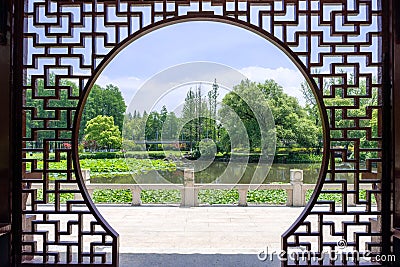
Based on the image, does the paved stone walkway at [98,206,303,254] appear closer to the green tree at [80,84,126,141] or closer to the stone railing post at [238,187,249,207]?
the stone railing post at [238,187,249,207]

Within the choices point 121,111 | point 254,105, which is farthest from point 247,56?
point 121,111

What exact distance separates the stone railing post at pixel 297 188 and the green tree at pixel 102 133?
18.6 ft

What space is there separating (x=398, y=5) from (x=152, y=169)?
8.50 meters

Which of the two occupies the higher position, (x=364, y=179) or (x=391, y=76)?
(x=391, y=76)

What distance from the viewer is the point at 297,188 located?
7.23 meters

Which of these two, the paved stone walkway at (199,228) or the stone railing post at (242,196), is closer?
the paved stone walkway at (199,228)

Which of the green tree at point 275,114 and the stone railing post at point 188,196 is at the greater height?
the green tree at point 275,114

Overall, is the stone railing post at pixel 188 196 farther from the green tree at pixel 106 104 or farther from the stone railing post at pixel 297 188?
the green tree at pixel 106 104

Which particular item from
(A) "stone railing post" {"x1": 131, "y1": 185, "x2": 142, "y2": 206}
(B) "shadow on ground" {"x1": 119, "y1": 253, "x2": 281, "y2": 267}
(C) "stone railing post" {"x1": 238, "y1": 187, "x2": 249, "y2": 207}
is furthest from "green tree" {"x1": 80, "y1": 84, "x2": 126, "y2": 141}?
(B) "shadow on ground" {"x1": 119, "y1": 253, "x2": 281, "y2": 267}

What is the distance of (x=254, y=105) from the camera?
11.3 metres

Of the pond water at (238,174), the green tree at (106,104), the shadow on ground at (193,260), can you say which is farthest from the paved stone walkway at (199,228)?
the green tree at (106,104)

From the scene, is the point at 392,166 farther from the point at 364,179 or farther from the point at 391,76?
the point at 391,76

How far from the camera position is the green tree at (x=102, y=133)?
11.0 m

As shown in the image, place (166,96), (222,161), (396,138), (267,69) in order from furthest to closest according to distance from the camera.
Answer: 1. (267,69)
2. (222,161)
3. (166,96)
4. (396,138)
